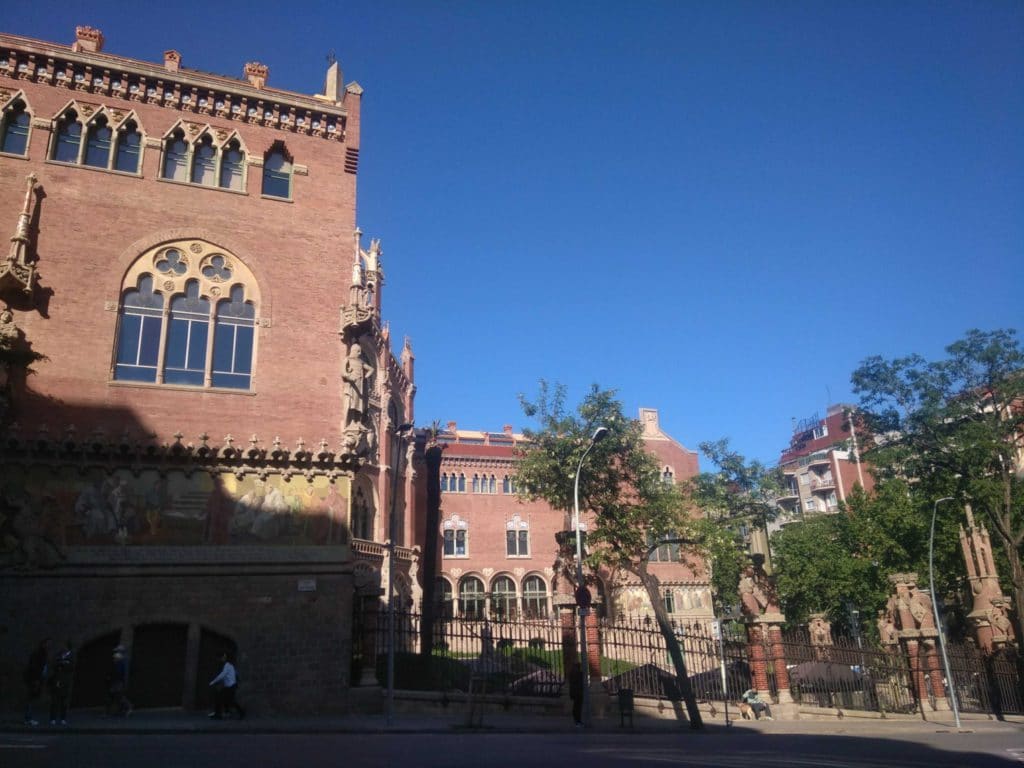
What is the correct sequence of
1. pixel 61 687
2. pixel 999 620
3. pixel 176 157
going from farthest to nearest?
pixel 999 620, pixel 176 157, pixel 61 687

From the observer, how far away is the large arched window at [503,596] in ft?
167

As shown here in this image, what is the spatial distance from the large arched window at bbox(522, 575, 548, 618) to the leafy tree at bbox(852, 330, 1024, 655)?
25799 mm

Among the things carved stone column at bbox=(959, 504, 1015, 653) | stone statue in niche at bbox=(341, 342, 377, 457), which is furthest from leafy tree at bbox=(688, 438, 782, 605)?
stone statue in niche at bbox=(341, 342, 377, 457)

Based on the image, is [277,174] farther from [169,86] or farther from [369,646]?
[369,646]

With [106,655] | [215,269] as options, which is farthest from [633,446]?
[106,655]

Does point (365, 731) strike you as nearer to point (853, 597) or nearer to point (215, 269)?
point (215, 269)

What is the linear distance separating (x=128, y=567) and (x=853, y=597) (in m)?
41.5

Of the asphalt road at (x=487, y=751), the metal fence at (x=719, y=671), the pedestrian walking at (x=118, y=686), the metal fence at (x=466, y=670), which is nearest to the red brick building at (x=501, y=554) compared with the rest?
the metal fence at (x=719, y=671)

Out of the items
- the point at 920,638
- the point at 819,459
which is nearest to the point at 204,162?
the point at 920,638

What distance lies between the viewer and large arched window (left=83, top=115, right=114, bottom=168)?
842 inches

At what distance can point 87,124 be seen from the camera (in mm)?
21500

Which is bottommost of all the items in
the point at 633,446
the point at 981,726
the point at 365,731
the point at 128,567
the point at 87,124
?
the point at 981,726

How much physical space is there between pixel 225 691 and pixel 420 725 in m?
4.58

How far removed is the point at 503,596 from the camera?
52.1 m
